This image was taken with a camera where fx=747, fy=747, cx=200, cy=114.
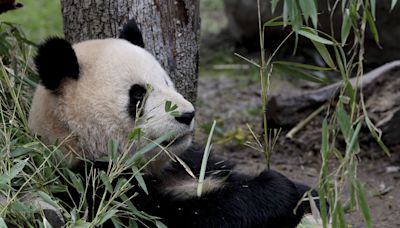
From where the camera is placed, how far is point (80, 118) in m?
2.94

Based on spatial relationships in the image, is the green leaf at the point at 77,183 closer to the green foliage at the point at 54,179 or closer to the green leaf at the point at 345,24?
the green foliage at the point at 54,179

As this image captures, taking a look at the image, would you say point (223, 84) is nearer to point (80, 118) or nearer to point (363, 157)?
point (363, 157)

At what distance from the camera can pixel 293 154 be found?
5.34m

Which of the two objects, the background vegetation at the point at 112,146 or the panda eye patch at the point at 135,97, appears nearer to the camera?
the background vegetation at the point at 112,146

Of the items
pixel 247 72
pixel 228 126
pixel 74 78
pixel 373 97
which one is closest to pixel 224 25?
pixel 247 72

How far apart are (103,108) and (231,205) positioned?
64 cm

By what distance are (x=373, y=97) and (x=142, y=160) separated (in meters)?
2.80

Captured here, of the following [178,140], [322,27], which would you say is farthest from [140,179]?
[322,27]

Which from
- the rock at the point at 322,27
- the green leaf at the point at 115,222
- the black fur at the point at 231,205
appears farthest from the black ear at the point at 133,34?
the rock at the point at 322,27

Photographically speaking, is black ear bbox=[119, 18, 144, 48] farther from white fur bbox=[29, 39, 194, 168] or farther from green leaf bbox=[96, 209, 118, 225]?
green leaf bbox=[96, 209, 118, 225]

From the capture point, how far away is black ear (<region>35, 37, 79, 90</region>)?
2.89 m

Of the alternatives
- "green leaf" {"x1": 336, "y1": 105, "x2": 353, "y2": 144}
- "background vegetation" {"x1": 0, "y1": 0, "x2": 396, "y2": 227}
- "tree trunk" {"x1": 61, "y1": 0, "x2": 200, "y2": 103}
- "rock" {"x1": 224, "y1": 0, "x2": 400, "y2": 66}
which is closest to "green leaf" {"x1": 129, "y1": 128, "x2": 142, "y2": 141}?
"background vegetation" {"x1": 0, "y1": 0, "x2": 396, "y2": 227}

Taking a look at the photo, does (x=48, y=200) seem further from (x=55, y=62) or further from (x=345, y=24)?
(x=345, y=24)

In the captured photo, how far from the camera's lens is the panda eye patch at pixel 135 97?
2961 millimetres
